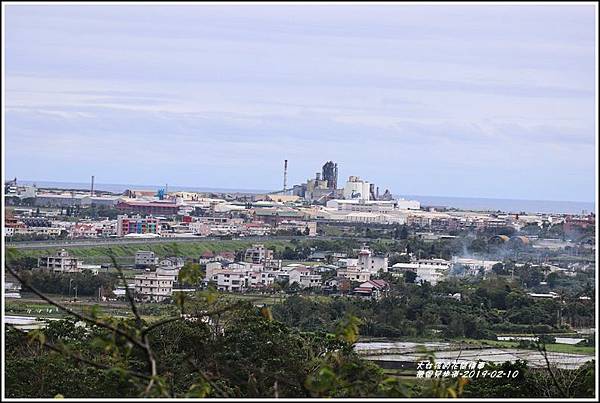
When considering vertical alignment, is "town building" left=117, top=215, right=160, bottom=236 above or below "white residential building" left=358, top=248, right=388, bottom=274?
above

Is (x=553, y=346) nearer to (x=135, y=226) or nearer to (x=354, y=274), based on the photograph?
(x=354, y=274)

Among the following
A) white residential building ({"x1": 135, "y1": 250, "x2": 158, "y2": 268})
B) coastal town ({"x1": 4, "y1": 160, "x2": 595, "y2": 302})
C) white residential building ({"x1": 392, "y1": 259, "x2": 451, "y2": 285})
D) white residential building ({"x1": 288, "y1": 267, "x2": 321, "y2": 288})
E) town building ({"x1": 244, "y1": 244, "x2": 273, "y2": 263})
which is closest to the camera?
white residential building ({"x1": 135, "y1": 250, "x2": 158, "y2": 268})

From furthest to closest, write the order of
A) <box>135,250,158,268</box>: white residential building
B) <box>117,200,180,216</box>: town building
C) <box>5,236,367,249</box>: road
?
1. <box>117,200,180,216</box>: town building
2. <box>5,236,367,249</box>: road
3. <box>135,250,158,268</box>: white residential building

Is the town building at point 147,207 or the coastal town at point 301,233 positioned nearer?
the coastal town at point 301,233

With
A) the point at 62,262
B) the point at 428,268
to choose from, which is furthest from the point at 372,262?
the point at 62,262

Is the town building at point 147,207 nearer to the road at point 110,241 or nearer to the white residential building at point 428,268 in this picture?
the road at point 110,241

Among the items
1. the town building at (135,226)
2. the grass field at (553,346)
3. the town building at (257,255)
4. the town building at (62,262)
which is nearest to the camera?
the grass field at (553,346)

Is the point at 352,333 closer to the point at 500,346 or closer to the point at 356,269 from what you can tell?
the point at 500,346

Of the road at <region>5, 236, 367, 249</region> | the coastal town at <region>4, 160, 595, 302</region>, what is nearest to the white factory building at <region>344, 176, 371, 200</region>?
the coastal town at <region>4, 160, 595, 302</region>

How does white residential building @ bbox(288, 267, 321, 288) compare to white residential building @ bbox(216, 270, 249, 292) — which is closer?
white residential building @ bbox(216, 270, 249, 292)

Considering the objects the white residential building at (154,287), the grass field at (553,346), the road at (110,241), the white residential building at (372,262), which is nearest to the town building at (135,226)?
the road at (110,241)

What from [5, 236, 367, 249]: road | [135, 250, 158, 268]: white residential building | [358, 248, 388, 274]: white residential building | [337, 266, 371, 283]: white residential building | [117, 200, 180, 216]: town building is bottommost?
[337, 266, 371, 283]: white residential building

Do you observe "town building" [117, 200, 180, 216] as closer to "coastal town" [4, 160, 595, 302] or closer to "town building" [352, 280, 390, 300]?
"coastal town" [4, 160, 595, 302]

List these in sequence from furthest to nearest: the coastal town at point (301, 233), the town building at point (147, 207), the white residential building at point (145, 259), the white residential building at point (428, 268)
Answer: the town building at point (147, 207) < the white residential building at point (428, 268) < the coastal town at point (301, 233) < the white residential building at point (145, 259)
